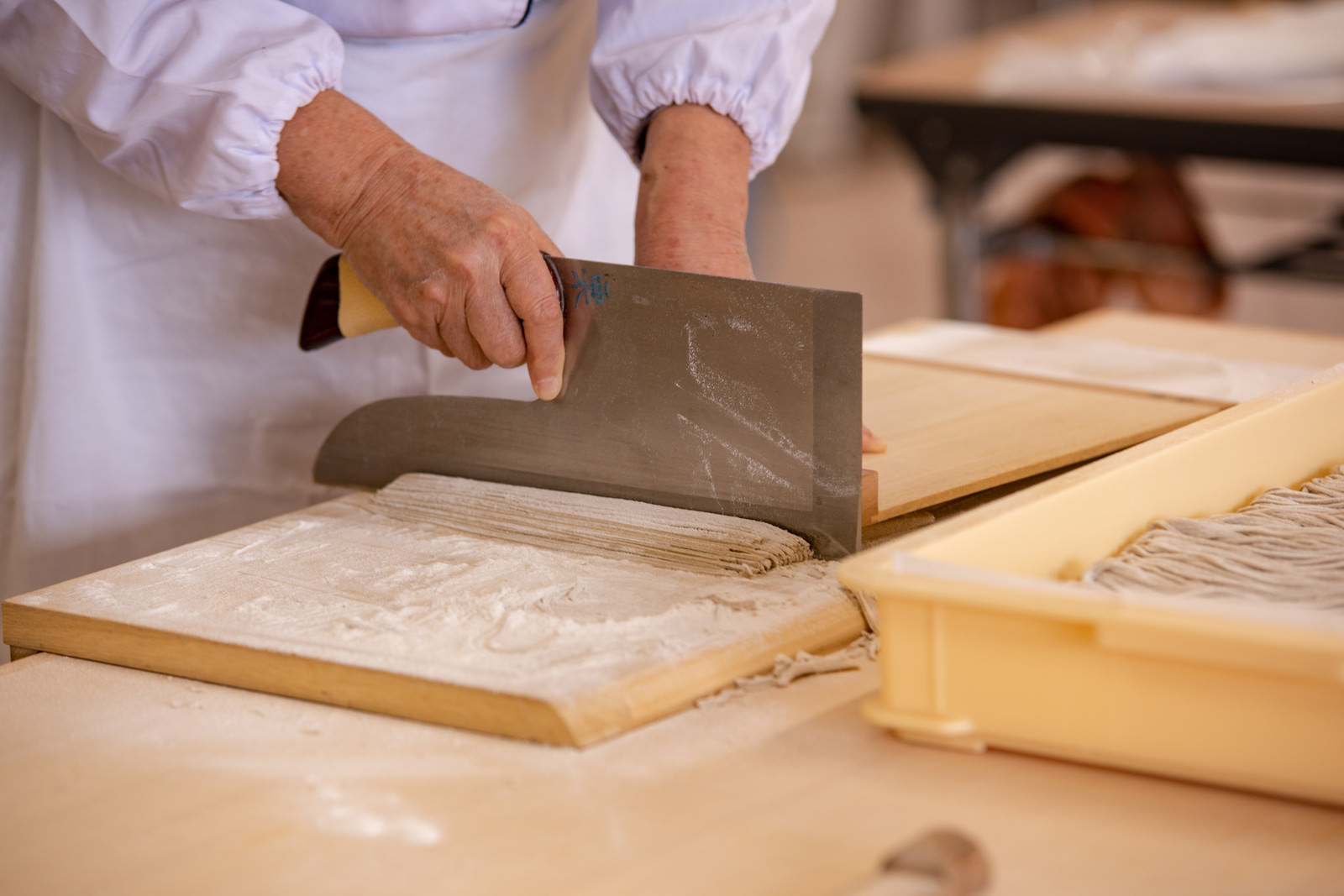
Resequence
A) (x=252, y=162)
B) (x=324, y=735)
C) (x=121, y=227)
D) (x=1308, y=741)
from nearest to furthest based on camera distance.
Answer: (x=1308, y=741)
(x=324, y=735)
(x=252, y=162)
(x=121, y=227)

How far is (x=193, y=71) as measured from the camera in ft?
3.08

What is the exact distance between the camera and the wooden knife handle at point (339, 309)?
1.01m

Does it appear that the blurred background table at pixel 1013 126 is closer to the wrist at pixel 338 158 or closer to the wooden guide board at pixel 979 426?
the wooden guide board at pixel 979 426

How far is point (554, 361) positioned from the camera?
2.97ft

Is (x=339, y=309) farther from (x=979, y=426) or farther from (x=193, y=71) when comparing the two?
(x=979, y=426)

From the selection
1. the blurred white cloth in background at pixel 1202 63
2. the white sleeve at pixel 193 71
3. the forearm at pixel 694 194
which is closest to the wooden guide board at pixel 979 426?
the forearm at pixel 694 194

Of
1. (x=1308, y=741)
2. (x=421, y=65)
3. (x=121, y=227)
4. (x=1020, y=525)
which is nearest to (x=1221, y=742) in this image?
(x=1308, y=741)

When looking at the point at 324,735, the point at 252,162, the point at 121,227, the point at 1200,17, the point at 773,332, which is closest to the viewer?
the point at 324,735

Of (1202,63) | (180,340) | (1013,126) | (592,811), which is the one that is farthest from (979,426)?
(1202,63)

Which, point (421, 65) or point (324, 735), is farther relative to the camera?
point (421, 65)

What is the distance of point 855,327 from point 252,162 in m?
0.45

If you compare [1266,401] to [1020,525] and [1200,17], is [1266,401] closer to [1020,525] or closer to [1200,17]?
[1020,525]

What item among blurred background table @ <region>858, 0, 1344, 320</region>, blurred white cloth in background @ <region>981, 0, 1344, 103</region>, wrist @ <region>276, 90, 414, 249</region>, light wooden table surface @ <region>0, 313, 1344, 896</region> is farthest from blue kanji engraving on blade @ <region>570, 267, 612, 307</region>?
blurred white cloth in background @ <region>981, 0, 1344, 103</region>

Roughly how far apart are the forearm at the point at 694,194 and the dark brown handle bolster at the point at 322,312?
24 cm
